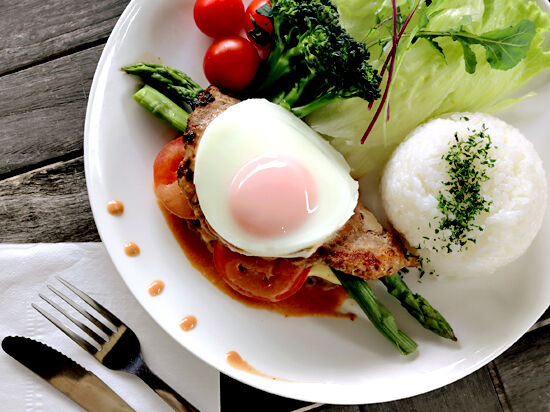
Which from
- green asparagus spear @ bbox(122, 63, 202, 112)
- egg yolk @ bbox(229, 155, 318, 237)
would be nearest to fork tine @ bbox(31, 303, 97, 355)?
egg yolk @ bbox(229, 155, 318, 237)

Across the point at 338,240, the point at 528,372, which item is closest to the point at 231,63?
the point at 338,240

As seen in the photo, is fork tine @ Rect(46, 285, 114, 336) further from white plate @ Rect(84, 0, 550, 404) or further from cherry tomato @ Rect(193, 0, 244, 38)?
cherry tomato @ Rect(193, 0, 244, 38)

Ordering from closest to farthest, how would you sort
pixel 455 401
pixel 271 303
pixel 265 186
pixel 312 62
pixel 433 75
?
pixel 265 186 < pixel 312 62 < pixel 433 75 < pixel 271 303 < pixel 455 401

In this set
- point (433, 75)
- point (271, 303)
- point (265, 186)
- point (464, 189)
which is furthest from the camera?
point (271, 303)

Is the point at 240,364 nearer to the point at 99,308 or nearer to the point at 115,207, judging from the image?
the point at 99,308

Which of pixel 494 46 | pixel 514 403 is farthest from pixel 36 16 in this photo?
pixel 514 403

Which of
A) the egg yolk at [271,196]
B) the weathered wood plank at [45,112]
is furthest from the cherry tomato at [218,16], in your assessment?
the egg yolk at [271,196]

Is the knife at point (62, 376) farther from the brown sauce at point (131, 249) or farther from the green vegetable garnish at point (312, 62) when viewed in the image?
the green vegetable garnish at point (312, 62)
